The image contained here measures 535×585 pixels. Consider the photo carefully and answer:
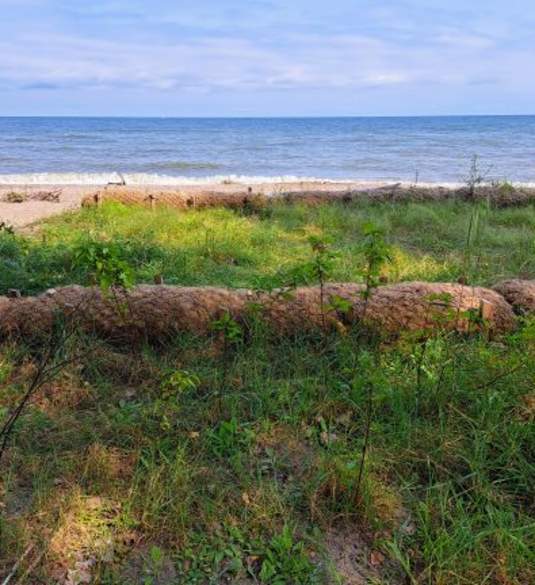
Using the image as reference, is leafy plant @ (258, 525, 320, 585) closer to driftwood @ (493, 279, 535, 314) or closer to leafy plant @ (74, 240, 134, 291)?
leafy plant @ (74, 240, 134, 291)

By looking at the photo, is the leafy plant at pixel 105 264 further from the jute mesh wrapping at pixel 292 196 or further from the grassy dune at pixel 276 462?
the jute mesh wrapping at pixel 292 196

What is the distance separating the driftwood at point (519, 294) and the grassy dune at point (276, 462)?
161 millimetres

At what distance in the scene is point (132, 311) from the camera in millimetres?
3250

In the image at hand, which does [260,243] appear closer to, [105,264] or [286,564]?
[105,264]

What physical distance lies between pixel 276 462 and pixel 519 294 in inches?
81.0

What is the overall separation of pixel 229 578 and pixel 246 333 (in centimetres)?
157

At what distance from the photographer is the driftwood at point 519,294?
357 cm

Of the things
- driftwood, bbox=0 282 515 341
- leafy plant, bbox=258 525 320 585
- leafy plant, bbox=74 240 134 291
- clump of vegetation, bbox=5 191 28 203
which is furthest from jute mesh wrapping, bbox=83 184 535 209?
leafy plant, bbox=258 525 320 585

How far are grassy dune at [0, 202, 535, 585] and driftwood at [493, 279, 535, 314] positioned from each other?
0.53ft

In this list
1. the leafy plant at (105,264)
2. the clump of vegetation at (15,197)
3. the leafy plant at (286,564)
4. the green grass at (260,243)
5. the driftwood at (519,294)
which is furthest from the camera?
the clump of vegetation at (15,197)

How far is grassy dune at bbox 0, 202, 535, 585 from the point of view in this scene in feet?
6.31

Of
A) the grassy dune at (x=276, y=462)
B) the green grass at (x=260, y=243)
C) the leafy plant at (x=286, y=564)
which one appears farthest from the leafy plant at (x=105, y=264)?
the leafy plant at (x=286, y=564)

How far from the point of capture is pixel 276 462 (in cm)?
239

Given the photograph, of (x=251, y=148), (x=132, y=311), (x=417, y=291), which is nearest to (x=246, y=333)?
(x=132, y=311)
